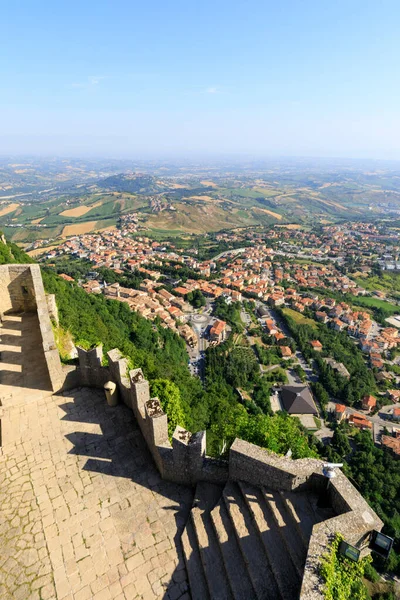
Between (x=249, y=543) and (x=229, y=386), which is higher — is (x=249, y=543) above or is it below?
above

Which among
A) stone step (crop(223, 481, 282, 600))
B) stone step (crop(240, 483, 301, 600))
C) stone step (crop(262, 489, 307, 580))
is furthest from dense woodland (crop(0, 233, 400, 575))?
stone step (crop(262, 489, 307, 580))

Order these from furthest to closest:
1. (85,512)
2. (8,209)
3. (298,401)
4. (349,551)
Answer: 1. (8,209)
2. (298,401)
3. (85,512)
4. (349,551)

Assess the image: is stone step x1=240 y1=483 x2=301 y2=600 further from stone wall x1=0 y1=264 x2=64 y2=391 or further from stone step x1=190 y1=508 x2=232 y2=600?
stone wall x1=0 y1=264 x2=64 y2=391

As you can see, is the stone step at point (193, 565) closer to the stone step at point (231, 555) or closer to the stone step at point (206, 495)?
the stone step at point (206, 495)

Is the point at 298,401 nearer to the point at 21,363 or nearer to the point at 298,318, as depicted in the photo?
the point at 298,318

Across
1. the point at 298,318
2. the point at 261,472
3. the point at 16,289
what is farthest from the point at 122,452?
the point at 298,318

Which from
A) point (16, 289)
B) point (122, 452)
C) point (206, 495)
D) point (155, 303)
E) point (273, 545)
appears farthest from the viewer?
point (155, 303)

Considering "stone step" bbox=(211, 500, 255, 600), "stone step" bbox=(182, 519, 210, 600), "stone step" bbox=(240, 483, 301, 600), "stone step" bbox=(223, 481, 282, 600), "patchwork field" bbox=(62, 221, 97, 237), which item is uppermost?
"stone step" bbox=(240, 483, 301, 600)

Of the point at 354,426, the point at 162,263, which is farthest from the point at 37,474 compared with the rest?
the point at 162,263

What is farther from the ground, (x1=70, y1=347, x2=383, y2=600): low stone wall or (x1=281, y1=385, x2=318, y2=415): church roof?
(x1=70, y1=347, x2=383, y2=600): low stone wall
